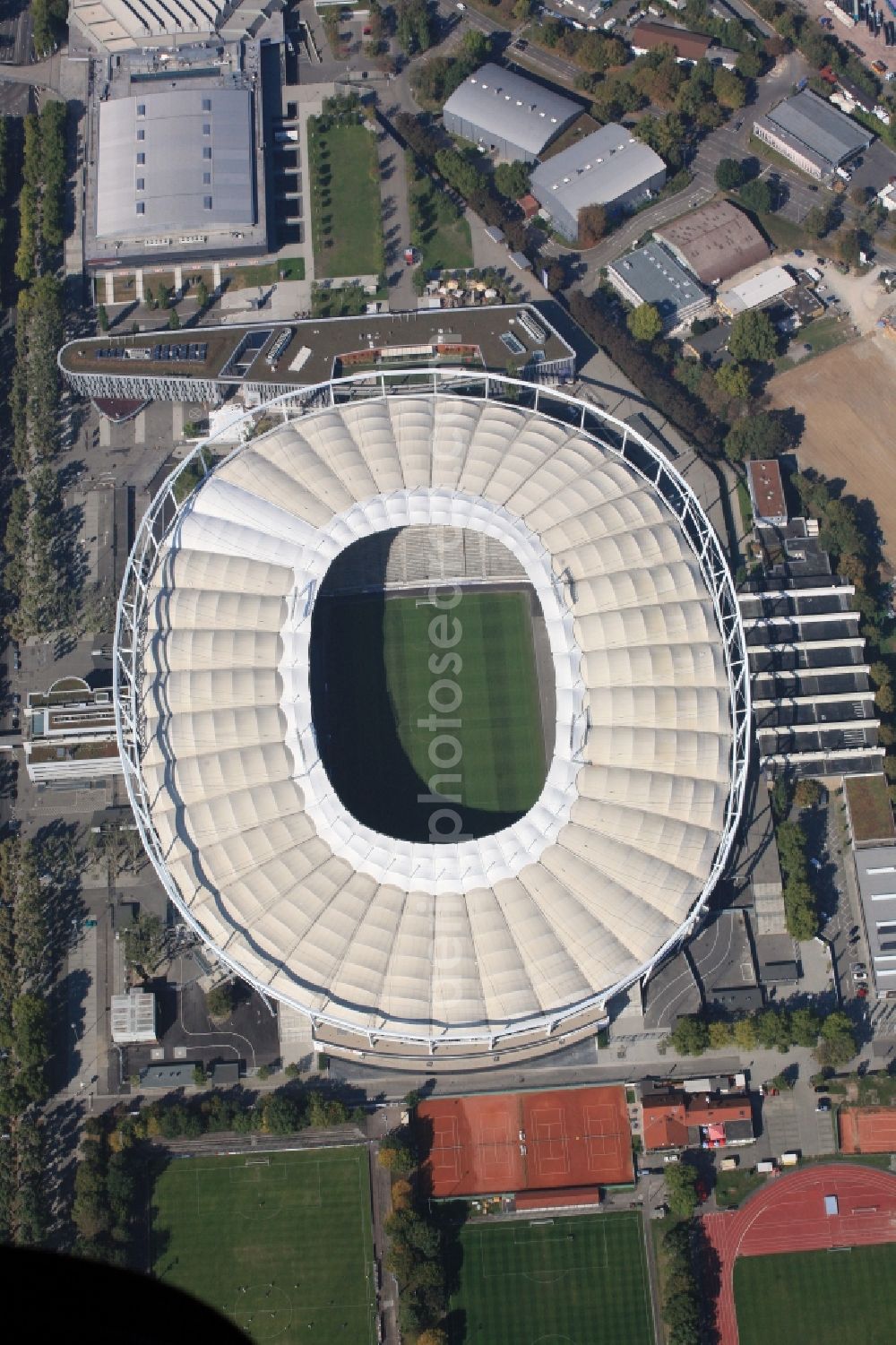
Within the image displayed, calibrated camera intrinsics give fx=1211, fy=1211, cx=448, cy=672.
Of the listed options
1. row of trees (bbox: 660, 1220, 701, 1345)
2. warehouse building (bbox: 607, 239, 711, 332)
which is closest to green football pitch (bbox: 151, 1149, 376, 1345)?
row of trees (bbox: 660, 1220, 701, 1345)

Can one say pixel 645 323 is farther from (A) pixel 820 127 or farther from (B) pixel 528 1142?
(B) pixel 528 1142

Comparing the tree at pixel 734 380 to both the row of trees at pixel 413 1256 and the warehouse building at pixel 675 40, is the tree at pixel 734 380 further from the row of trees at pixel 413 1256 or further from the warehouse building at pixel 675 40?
the row of trees at pixel 413 1256

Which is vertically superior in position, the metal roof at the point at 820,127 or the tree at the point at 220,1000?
the metal roof at the point at 820,127

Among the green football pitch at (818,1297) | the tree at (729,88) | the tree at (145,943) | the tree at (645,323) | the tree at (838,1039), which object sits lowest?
the green football pitch at (818,1297)

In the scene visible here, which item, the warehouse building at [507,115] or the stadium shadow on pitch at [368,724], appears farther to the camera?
the warehouse building at [507,115]

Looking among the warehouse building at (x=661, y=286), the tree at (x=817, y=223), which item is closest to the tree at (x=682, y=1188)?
the warehouse building at (x=661, y=286)

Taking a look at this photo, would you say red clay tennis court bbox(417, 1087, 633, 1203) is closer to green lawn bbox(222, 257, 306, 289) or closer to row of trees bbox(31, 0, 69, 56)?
green lawn bbox(222, 257, 306, 289)
